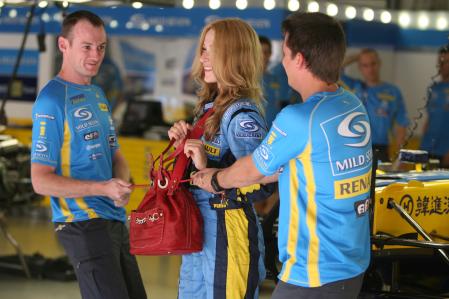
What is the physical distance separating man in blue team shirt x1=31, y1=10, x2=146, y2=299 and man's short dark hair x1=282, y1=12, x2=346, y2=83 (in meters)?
1.00

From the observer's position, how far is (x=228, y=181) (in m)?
2.95

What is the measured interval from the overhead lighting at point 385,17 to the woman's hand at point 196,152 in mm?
7624

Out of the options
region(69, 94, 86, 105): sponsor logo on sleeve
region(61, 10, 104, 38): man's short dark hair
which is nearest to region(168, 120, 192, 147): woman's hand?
region(69, 94, 86, 105): sponsor logo on sleeve

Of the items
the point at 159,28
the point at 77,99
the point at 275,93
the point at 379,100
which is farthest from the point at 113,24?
the point at 77,99

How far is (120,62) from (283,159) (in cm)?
837

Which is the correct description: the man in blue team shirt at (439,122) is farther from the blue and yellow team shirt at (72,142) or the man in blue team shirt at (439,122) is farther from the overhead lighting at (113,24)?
the blue and yellow team shirt at (72,142)

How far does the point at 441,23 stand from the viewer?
1041cm

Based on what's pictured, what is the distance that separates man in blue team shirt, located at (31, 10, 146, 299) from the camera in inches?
141

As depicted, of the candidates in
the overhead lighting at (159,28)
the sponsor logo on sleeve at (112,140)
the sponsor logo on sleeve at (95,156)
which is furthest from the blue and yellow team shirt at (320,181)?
the overhead lighting at (159,28)

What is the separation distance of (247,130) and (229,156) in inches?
5.3

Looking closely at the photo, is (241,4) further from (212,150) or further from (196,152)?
(196,152)

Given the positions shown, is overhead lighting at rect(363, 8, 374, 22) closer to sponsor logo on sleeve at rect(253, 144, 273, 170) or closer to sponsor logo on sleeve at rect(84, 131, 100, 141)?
sponsor logo on sleeve at rect(84, 131, 100, 141)

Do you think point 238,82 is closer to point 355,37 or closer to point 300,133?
point 300,133

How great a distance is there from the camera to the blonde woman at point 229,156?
3.17m
